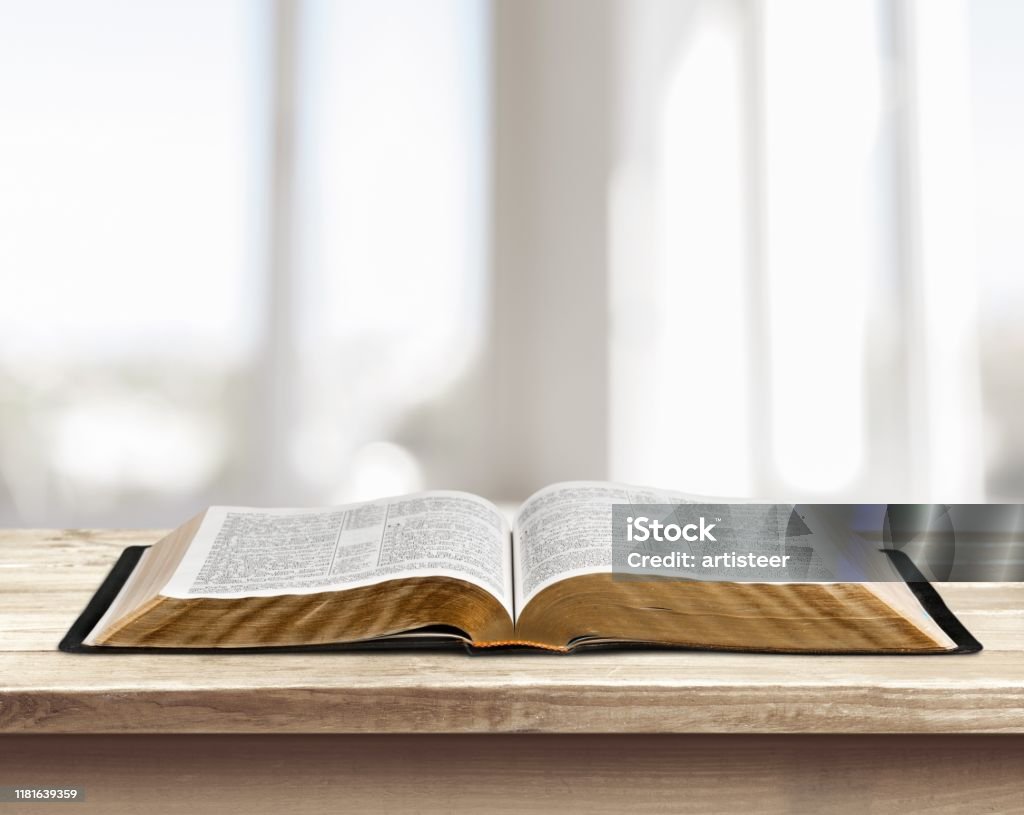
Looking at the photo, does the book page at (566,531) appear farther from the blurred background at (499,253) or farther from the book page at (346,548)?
the blurred background at (499,253)

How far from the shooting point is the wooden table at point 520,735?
53 cm

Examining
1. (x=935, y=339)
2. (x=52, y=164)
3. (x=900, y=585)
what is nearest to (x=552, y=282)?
(x=935, y=339)

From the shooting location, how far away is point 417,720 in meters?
0.53

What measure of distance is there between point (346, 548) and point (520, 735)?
0.72 ft

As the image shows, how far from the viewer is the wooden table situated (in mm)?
530

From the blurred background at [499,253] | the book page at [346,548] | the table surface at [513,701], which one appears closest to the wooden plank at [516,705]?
the table surface at [513,701]

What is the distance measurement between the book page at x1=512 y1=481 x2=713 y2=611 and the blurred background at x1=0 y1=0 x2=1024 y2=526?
1.74 meters

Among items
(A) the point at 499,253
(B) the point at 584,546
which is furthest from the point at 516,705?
(A) the point at 499,253

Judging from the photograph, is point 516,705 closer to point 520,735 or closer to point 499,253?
point 520,735

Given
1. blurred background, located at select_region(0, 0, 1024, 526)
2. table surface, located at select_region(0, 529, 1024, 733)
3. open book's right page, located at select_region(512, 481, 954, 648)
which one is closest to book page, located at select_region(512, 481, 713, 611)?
open book's right page, located at select_region(512, 481, 954, 648)

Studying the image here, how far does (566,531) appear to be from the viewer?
2.38ft

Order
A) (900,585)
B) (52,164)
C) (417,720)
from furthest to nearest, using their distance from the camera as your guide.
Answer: (52,164) → (900,585) → (417,720)

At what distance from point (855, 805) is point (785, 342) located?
2074 millimetres

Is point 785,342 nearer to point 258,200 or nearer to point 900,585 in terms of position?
Result: point 258,200
